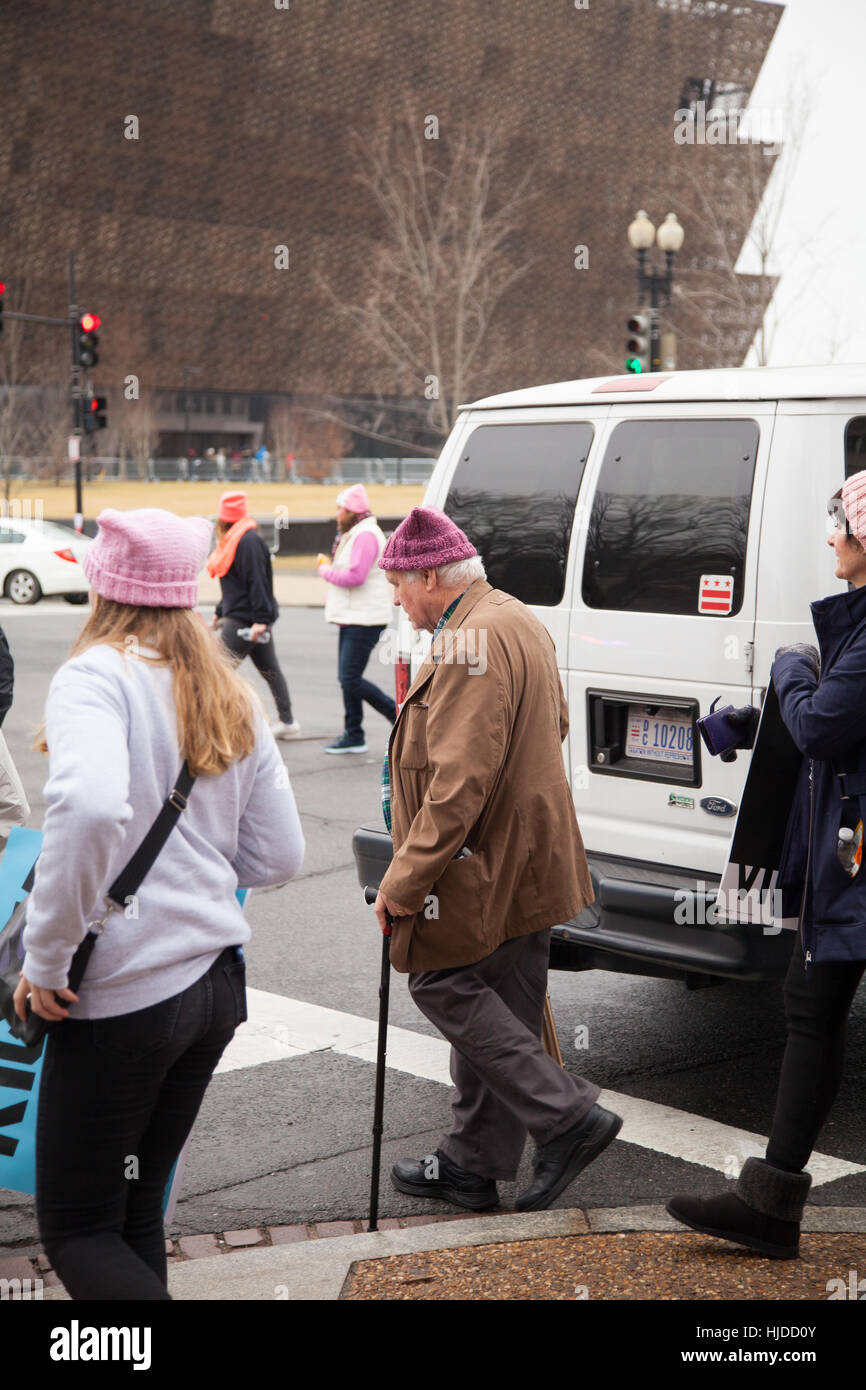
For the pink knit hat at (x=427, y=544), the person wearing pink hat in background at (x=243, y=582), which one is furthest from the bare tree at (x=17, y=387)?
the pink knit hat at (x=427, y=544)

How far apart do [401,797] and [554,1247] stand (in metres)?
1.20

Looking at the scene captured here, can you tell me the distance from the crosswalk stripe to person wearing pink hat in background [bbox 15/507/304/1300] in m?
1.97

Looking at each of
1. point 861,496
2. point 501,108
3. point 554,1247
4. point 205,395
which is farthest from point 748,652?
point 205,395

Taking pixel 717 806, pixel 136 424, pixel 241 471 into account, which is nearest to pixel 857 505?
pixel 717 806

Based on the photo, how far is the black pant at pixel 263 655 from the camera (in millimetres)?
10984

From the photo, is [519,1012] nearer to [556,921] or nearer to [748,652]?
[556,921]

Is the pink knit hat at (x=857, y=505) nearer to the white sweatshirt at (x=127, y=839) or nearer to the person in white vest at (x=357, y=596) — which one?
the white sweatshirt at (x=127, y=839)

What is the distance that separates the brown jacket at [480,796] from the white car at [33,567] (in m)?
22.7

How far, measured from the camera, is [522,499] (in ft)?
17.6

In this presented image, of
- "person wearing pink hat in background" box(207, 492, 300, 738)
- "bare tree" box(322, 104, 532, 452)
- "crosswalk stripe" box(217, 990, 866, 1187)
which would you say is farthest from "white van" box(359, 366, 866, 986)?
"bare tree" box(322, 104, 532, 452)

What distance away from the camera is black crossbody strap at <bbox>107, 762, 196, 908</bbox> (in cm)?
271

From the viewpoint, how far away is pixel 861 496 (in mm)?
3475

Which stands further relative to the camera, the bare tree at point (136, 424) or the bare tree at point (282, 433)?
the bare tree at point (282, 433)
